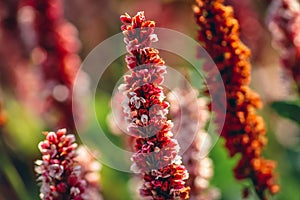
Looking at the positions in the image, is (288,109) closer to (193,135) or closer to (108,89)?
(193,135)

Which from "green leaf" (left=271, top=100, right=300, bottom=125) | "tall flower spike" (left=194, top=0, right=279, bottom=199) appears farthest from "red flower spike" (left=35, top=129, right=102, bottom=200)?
"green leaf" (left=271, top=100, right=300, bottom=125)

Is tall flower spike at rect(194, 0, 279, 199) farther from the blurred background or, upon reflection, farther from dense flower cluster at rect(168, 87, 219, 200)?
the blurred background

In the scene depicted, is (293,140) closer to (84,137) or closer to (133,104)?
(84,137)

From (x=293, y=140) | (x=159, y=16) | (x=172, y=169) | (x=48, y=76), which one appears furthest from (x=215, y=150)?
(x=172, y=169)

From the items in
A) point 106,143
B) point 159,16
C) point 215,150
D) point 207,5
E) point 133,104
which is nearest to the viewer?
point 133,104

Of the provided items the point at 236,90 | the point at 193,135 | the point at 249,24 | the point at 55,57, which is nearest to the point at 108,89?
the point at 249,24
